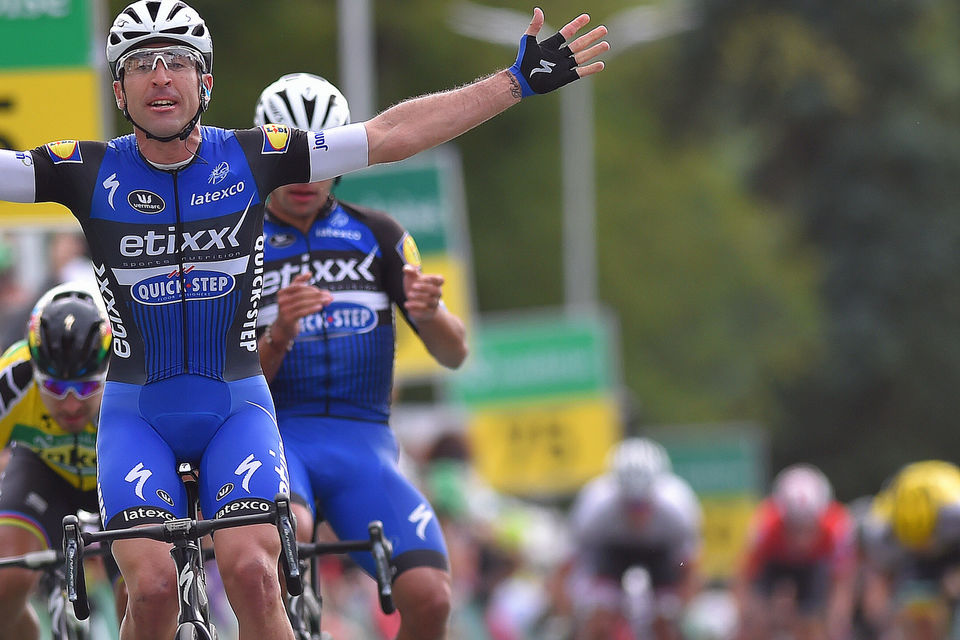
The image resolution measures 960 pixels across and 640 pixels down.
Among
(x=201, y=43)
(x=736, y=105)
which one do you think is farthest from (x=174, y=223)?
(x=736, y=105)

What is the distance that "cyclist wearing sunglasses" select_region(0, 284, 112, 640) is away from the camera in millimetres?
7652

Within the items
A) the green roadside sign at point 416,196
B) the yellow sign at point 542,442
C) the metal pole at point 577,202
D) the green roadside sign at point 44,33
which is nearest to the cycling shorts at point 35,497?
the green roadside sign at point 44,33

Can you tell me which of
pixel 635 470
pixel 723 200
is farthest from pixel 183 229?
pixel 723 200

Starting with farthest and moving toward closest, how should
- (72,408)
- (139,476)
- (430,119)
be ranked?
(72,408) → (430,119) → (139,476)

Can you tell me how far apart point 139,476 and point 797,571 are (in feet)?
33.4

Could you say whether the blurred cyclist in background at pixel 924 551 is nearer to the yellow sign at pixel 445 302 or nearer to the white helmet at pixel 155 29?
the yellow sign at pixel 445 302

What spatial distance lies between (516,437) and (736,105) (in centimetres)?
1720

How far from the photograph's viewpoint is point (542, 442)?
24188 mm

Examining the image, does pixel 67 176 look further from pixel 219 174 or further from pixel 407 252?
pixel 407 252

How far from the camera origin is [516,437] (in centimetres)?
2430

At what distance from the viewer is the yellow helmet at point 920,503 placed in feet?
43.5

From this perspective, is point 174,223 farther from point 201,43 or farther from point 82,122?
point 82,122

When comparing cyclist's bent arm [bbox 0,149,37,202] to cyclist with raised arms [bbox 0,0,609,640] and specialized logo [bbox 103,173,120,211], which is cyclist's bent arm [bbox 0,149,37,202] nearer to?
cyclist with raised arms [bbox 0,0,609,640]

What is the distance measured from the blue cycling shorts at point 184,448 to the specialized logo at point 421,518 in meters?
1.35
